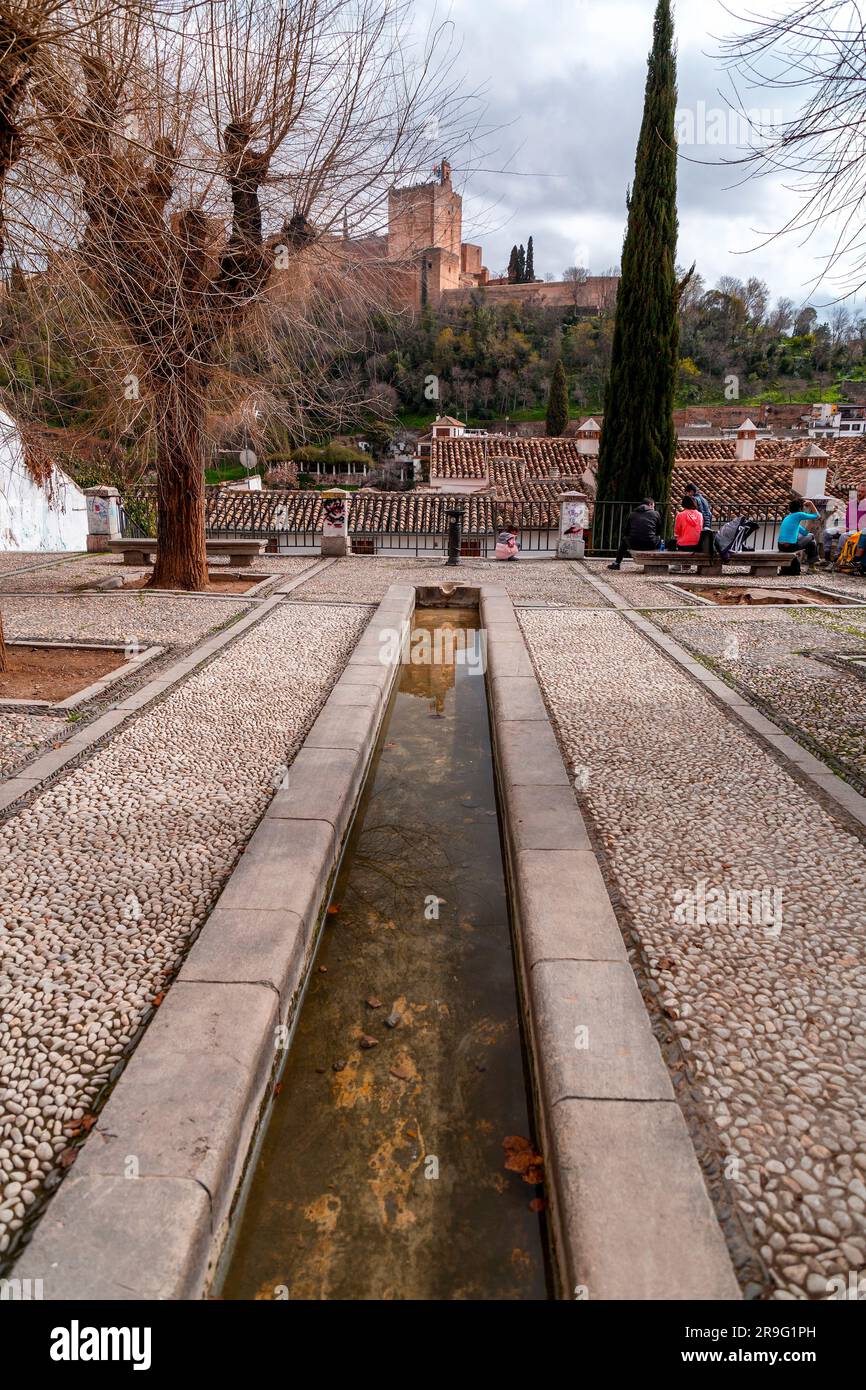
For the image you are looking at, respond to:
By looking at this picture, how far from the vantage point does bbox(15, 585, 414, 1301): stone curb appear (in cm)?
170

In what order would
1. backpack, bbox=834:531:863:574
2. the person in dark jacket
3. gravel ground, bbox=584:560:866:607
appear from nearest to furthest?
gravel ground, bbox=584:560:866:607
backpack, bbox=834:531:863:574
the person in dark jacket

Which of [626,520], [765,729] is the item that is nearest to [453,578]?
[765,729]

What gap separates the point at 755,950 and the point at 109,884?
8.35ft

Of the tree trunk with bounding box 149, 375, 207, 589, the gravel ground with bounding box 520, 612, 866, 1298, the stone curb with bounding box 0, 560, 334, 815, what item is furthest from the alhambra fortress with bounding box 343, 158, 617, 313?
the gravel ground with bounding box 520, 612, 866, 1298

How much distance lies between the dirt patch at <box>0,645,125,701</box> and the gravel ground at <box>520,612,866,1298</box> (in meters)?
3.74

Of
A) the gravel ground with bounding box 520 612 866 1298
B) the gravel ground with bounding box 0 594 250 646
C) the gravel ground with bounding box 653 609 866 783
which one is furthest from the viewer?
the gravel ground with bounding box 0 594 250 646

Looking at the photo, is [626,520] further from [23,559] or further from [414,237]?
[23,559]

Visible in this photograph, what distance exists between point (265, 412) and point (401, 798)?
6285mm

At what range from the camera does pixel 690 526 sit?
12.8 metres

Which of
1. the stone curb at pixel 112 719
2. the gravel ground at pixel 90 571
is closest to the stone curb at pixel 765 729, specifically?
the stone curb at pixel 112 719

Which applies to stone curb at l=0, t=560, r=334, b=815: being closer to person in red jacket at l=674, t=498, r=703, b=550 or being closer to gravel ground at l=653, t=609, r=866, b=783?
gravel ground at l=653, t=609, r=866, b=783

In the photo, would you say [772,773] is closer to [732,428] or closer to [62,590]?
[62,590]
